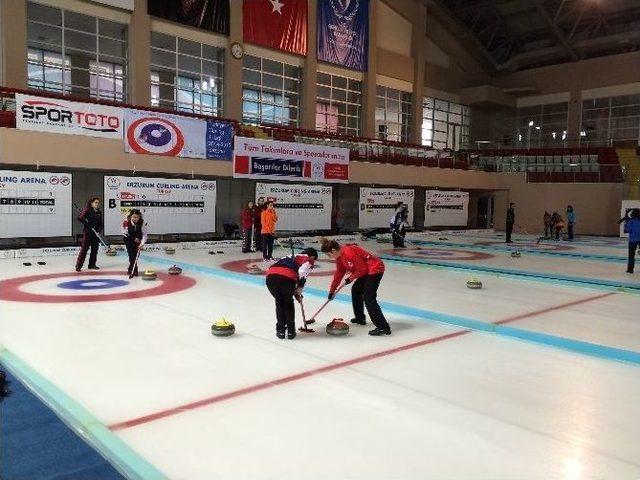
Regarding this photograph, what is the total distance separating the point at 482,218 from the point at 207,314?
2665cm

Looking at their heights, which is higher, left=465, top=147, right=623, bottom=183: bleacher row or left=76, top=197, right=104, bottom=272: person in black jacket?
left=465, top=147, right=623, bottom=183: bleacher row

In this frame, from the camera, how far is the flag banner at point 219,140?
58.3 feet

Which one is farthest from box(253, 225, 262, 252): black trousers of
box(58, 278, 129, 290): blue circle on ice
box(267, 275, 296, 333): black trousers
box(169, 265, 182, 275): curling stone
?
box(267, 275, 296, 333): black trousers

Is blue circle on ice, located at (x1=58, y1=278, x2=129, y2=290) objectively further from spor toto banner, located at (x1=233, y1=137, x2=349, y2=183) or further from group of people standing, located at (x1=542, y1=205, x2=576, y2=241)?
group of people standing, located at (x1=542, y1=205, x2=576, y2=241)

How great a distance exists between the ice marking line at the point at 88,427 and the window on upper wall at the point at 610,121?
121 ft

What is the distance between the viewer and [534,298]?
31.7 ft

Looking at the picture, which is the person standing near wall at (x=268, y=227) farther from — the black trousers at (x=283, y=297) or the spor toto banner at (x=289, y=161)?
the black trousers at (x=283, y=297)

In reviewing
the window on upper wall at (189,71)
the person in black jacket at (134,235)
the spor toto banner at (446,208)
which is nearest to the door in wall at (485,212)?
the spor toto banner at (446,208)

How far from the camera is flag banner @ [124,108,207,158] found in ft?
52.2

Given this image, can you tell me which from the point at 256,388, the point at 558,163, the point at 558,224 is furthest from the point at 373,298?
the point at 558,163

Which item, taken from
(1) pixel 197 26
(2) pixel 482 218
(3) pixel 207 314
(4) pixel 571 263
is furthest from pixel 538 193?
(3) pixel 207 314

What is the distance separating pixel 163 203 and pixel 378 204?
33.5 ft

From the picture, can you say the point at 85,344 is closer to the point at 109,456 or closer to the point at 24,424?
the point at 24,424

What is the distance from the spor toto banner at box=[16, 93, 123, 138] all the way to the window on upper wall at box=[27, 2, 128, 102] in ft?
16.2
